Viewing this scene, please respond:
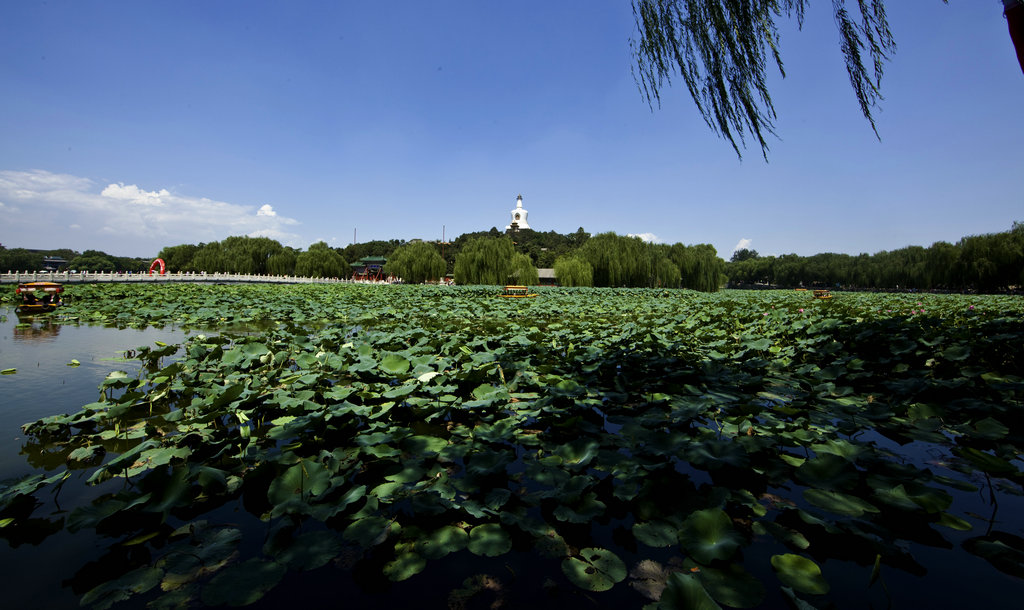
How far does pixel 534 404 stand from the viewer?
2369mm

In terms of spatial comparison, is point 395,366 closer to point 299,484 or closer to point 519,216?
point 299,484

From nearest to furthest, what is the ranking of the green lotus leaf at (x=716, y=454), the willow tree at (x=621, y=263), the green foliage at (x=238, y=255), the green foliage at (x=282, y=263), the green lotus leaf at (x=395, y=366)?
the green lotus leaf at (x=716, y=454) < the green lotus leaf at (x=395, y=366) < the willow tree at (x=621, y=263) < the green foliage at (x=238, y=255) < the green foliage at (x=282, y=263)

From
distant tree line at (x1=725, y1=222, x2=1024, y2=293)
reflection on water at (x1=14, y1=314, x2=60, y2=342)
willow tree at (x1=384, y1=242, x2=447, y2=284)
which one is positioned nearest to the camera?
reflection on water at (x1=14, y1=314, x2=60, y2=342)

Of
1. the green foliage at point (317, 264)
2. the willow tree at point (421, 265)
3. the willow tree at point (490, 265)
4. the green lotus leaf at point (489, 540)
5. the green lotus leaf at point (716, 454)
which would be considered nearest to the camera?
the green lotus leaf at point (489, 540)

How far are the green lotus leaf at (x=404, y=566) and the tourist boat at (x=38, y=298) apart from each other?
1173 cm

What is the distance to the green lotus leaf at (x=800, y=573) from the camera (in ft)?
3.27

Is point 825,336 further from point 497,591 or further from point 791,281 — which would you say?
point 791,281

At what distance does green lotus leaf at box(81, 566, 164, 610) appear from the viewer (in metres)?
1.02

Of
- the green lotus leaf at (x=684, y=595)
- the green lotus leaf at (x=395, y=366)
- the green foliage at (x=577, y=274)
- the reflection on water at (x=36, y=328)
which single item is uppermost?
the green foliage at (x=577, y=274)

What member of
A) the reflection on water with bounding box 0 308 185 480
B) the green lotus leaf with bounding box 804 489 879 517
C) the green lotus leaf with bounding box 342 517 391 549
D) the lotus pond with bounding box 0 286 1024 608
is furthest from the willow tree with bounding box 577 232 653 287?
the green lotus leaf with bounding box 342 517 391 549

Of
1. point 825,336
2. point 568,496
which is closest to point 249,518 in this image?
point 568,496

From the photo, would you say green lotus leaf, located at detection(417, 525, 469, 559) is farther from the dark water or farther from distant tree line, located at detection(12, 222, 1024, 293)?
distant tree line, located at detection(12, 222, 1024, 293)

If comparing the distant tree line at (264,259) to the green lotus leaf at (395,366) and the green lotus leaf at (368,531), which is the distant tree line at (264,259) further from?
the green lotus leaf at (368,531)

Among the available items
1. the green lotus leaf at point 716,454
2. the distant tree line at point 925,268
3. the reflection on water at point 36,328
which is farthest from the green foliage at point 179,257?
the distant tree line at point 925,268
